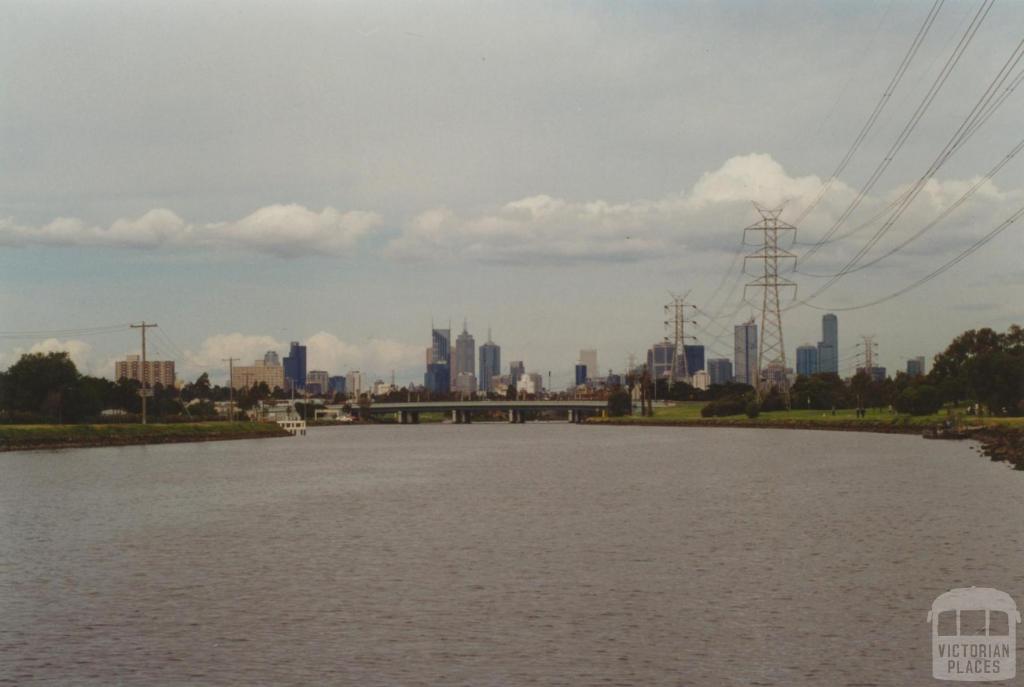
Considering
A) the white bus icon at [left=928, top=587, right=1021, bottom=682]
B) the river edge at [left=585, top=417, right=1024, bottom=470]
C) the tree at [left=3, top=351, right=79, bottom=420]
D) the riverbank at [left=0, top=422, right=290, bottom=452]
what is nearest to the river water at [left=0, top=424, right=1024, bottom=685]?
the white bus icon at [left=928, top=587, right=1021, bottom=682]

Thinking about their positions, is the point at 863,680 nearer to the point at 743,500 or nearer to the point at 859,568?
the point at 859,568

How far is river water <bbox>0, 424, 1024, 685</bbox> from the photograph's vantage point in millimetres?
25875

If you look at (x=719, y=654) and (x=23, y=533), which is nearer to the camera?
(x=719, y=654)

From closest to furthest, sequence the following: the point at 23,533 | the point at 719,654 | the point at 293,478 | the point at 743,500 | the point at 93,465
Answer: the point at 719,654, the point at 23,533, the point at 743,500, the point at 293,478, the point at 93,465

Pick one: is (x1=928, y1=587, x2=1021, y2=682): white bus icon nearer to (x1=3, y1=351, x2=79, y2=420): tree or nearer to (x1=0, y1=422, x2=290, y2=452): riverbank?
(x1=0, y1=422, x2=290, y2=452): riverbank

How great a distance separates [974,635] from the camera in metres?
28.4

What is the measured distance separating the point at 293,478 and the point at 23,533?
41627 millimetres

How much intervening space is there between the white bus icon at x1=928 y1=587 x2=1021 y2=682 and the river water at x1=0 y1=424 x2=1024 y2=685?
23.1 inches

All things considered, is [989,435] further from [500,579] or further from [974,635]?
[974,635]

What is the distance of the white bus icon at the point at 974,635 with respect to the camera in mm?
24750

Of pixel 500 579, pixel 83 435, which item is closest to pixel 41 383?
pixel 83 435

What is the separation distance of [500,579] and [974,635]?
14.4 metres

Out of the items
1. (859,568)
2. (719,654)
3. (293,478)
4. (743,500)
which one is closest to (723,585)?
(859,568)

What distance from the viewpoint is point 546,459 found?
406ft
